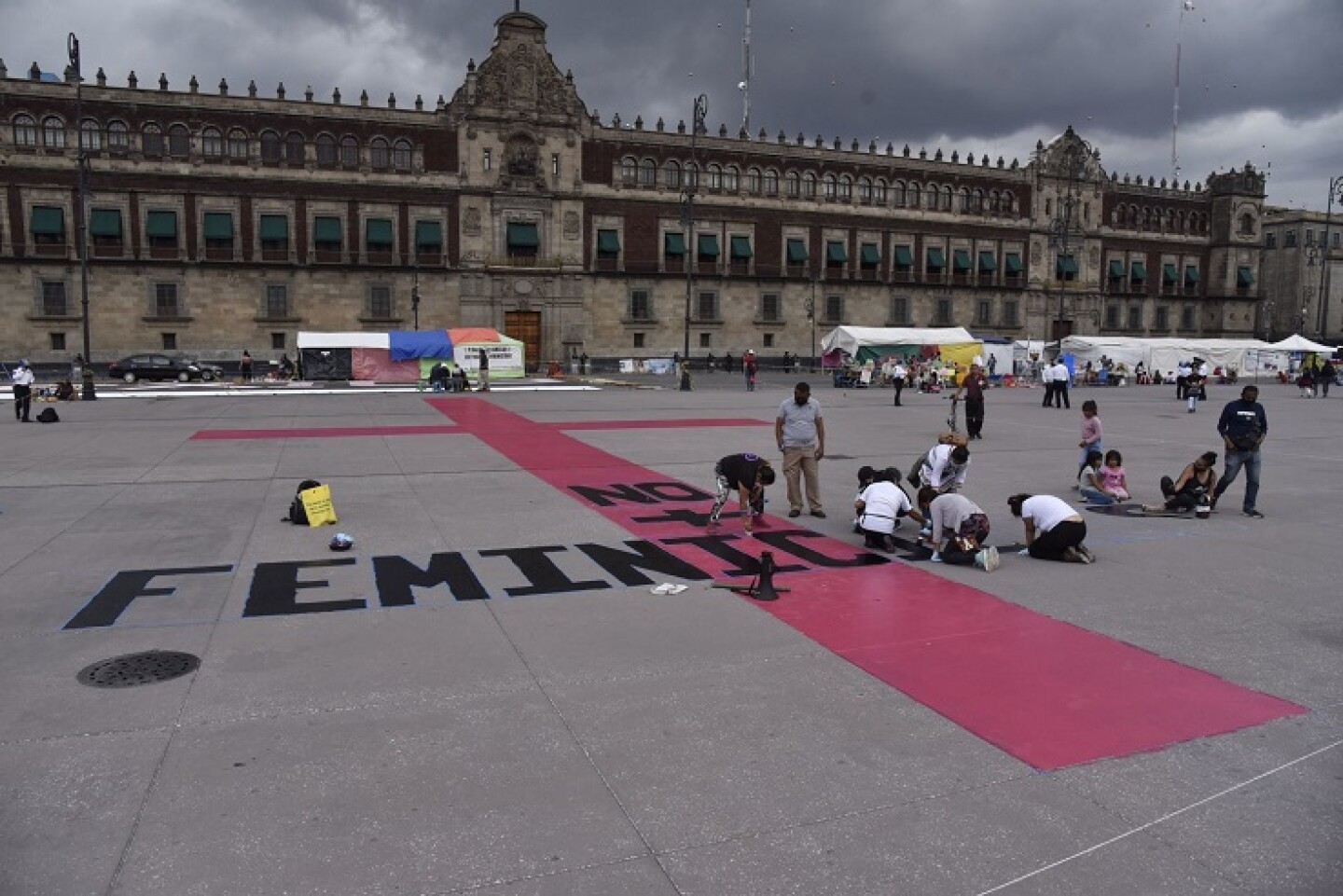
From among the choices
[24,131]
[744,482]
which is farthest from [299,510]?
[24,131]

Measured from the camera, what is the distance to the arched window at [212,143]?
164 feet

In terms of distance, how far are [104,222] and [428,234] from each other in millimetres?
16094

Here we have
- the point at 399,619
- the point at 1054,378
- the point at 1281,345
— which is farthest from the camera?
the point at 1281,345

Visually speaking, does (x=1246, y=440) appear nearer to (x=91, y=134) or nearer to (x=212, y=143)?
(x=212, y=143)

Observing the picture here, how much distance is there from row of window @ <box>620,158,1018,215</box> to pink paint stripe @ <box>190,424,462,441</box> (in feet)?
120

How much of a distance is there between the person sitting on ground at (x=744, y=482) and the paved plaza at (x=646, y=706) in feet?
1.14

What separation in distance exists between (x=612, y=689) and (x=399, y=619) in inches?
93.0

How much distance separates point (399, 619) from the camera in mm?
7707


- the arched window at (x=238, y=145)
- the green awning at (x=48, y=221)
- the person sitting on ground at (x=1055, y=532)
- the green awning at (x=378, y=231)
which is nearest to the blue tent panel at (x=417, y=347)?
the green awning at (x=378, y=231)

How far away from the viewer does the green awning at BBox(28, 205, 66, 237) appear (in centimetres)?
4772

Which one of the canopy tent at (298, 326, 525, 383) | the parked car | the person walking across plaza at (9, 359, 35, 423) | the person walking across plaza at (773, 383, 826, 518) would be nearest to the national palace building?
the parked car

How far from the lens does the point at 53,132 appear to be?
157 ft

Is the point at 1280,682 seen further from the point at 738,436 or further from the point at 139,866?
the point at 738,436

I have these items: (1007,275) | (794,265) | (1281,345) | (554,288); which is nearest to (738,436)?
(554,288)
